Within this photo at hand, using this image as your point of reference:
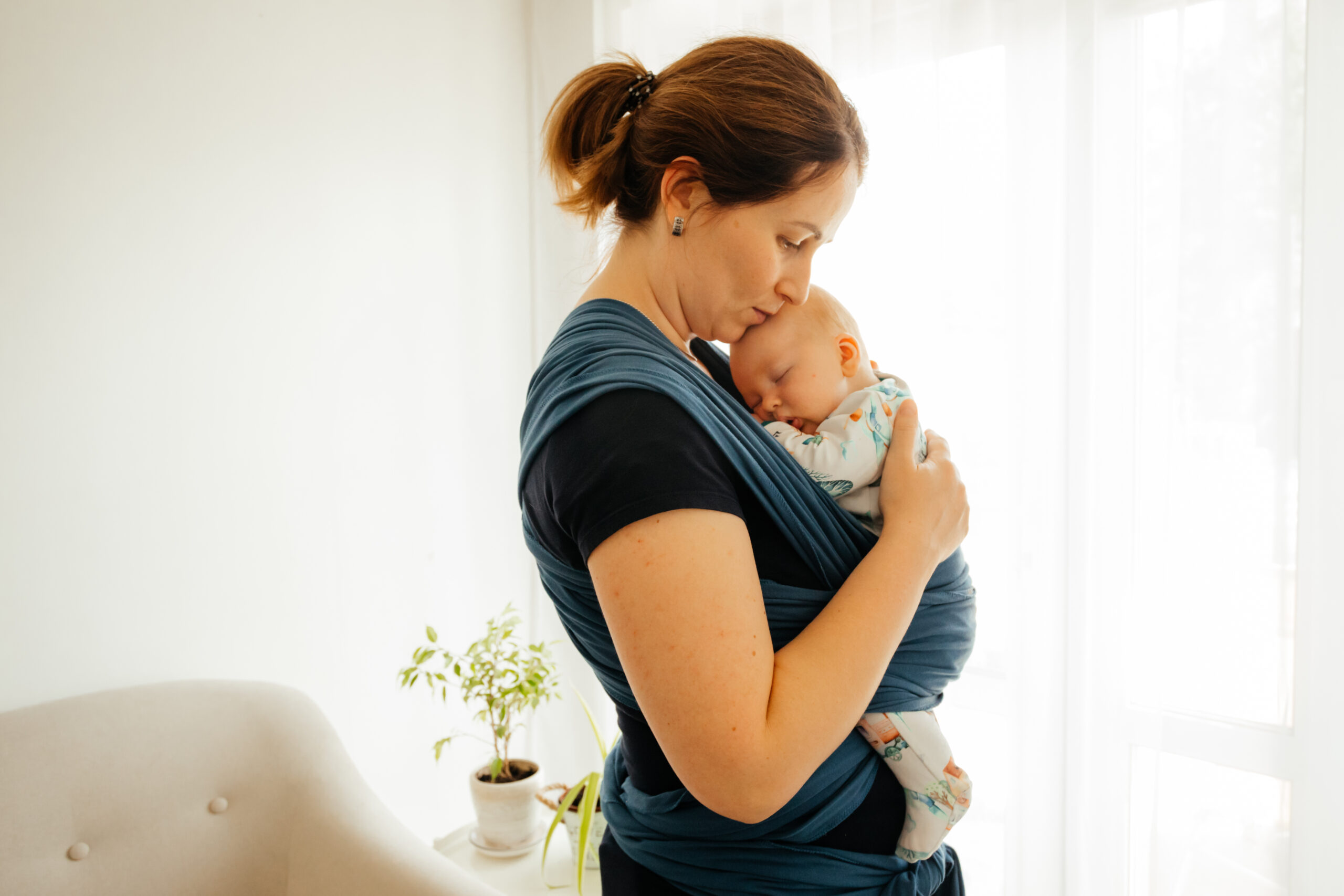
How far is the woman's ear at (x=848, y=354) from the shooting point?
0.99 metres

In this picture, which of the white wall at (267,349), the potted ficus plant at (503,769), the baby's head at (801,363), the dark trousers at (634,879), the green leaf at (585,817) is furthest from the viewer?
the potted ficus plant at (503,769)

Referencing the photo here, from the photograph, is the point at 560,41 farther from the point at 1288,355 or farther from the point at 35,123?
the point at 1288,355

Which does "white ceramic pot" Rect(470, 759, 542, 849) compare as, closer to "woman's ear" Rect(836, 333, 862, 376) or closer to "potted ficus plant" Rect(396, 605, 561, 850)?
"potted ficus plant" Rect(396, 605, 561, 850)

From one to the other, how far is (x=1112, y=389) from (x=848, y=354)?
0.87 metres

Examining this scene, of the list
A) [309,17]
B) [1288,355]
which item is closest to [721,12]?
[309,17]

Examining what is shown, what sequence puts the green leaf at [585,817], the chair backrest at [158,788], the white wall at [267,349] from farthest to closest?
the green leaf at [585,817] < the white wall at [267,349] < the chair backrest at [158,788]

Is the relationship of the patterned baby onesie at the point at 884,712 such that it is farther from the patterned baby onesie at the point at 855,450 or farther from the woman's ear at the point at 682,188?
the woman's ear at the point at 682,188

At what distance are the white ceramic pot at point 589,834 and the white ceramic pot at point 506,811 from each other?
9 cm

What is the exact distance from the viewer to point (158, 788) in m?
1.41

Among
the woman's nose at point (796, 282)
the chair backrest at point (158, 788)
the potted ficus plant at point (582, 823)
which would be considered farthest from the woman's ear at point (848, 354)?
the chair backrest at point (158, 788)

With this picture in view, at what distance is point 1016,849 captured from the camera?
172cm

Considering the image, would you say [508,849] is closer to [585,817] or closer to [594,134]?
[585,817]

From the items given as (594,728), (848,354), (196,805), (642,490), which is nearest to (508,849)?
(594,728)

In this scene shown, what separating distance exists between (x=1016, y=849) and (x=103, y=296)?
6.86 feet
